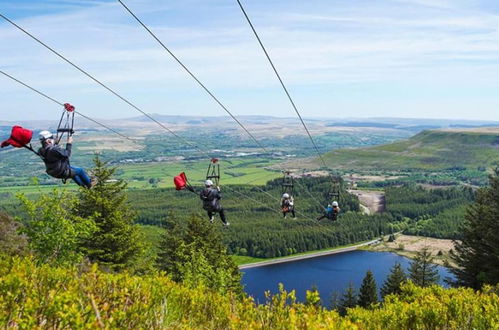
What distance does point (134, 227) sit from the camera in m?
43.9

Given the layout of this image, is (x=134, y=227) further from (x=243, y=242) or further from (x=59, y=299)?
(x=243, y=242)

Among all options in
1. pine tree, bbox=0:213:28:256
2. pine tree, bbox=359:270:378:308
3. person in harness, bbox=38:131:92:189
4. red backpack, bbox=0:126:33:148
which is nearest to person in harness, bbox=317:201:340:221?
person in harness, bbox=38:131:92:189

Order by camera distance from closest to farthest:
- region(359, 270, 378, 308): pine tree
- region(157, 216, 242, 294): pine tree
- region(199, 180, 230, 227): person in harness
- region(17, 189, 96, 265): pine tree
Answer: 1. region(199, 180, 230, 227): person in harness
2. region(17, 189, 96, 265): pine tree
3. region(157, 216, 242, 294): pine tree
4. region(359, 270, 378, 308): pine tree

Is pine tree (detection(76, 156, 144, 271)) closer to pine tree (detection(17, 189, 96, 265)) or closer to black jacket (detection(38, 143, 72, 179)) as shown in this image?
pine tree (detection(17, 189, 96, 265))

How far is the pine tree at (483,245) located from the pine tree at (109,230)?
37042 mm

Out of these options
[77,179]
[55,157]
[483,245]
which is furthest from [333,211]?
[55,157]

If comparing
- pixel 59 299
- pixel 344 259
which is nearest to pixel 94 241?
pixel 59 299

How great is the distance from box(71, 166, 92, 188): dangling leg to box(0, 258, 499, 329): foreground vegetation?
4.17m

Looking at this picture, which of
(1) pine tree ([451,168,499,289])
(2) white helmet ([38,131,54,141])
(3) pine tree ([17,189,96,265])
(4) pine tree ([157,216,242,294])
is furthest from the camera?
(4) pine tree ([157,216,242,294])

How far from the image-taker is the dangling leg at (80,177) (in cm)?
1830

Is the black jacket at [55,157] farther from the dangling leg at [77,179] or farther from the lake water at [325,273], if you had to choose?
the lake water at [325,273]

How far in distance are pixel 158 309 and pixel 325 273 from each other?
15305 cm

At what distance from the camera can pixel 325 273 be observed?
158625mm

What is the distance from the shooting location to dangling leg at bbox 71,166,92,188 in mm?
18297
